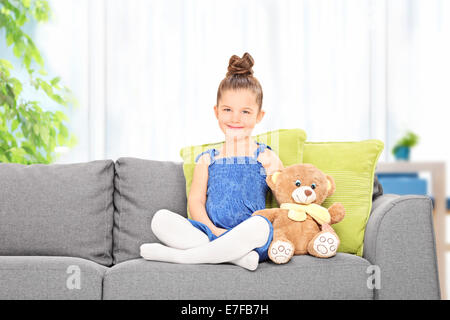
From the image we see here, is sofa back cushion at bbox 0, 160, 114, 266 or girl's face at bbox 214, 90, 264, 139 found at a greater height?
girl's face at bbox 214, 90, 264, 139

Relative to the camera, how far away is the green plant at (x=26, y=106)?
2639mm

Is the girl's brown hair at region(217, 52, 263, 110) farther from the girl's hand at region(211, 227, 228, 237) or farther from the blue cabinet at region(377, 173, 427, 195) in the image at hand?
the blue cabinet at region(377, 173, 427, 195)

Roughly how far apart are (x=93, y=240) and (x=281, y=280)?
0.71 metres

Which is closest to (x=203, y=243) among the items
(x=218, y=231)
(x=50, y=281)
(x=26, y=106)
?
(x=218, y=231)

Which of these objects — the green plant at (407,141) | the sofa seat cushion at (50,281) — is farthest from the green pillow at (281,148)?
the green plant at (407,141)

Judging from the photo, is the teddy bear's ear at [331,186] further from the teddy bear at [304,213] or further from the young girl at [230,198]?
the young girl at [230,198]

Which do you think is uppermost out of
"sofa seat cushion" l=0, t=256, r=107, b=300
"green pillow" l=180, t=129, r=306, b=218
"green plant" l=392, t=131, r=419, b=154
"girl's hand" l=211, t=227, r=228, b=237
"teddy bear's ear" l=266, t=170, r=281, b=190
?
"green plant" l=392, t=131, r=419, b=154

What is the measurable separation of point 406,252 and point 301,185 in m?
0.38

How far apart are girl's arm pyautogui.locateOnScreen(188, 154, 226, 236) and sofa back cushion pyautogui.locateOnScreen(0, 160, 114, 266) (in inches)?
12.9

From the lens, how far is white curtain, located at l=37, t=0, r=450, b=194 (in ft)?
→ 10.4

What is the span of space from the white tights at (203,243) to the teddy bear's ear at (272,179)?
19 cm

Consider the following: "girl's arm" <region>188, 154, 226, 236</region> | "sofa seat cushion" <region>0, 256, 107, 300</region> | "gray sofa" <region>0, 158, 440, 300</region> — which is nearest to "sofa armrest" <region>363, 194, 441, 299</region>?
"gray sofa" <region>0, 158, 440, 300</region>

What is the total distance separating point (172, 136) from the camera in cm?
316
